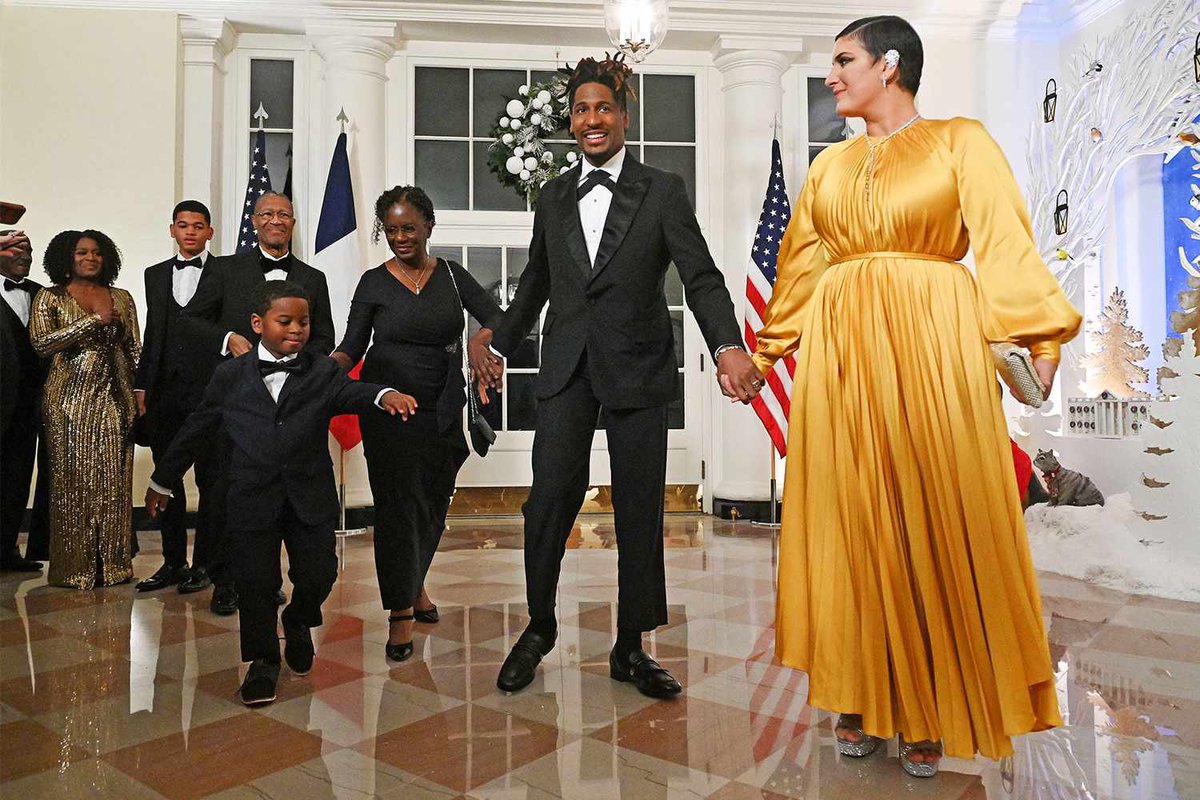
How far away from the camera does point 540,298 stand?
2549 mm

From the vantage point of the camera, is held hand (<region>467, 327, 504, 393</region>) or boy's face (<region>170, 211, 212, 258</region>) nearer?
held hand (<region>467, 327, 504, 393</region>)

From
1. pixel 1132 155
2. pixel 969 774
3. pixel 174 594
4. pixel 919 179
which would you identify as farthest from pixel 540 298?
pixel 1132 155

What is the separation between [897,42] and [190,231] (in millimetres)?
3146

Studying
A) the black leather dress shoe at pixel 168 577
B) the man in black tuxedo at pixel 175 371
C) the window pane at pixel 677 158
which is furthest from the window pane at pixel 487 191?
the black leather dress shoe at pixel 168 577

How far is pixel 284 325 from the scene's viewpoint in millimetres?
2320

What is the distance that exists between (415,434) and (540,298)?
2.07ft

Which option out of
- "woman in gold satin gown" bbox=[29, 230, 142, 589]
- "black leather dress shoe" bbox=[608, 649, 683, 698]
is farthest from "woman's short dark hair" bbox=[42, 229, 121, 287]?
"black leather dress shoe" bbox=[608, 649, 683, 698]

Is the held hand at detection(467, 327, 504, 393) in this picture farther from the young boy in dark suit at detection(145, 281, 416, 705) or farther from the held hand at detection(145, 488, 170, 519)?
the held hand at detection(145, 488, 170, 519)

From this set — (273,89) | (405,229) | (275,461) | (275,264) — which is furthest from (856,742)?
(273,89)

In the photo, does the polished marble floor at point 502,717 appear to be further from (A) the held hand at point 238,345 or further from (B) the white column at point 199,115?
(B) the white column at point 199,115

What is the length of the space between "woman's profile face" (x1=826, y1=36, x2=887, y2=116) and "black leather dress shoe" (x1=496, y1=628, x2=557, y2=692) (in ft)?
5.41

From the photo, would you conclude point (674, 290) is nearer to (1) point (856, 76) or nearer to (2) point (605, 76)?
(2) point (605, 76)

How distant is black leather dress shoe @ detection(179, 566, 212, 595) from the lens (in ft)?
12.0

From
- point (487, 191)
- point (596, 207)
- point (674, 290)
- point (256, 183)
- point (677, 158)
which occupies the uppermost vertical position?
point (677, 158)
